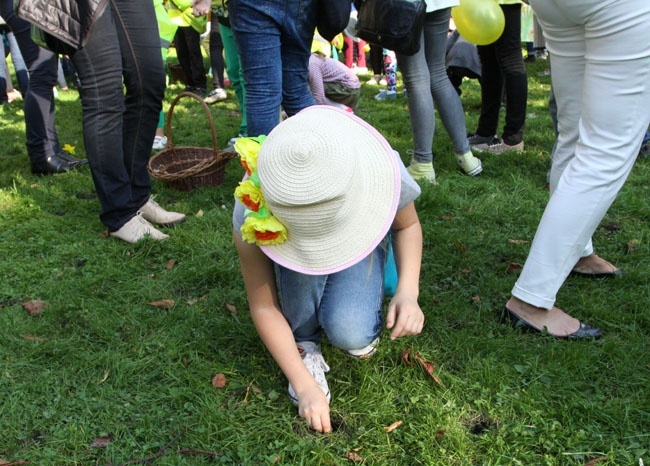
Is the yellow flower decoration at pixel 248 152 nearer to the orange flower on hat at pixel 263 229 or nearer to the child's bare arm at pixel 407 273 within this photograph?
the orange flower on hat at pixel 263 229

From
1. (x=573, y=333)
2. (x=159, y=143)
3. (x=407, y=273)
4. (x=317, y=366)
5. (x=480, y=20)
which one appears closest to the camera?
(x=407, y=273)

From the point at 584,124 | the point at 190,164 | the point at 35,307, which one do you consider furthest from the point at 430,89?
the point at 35,307

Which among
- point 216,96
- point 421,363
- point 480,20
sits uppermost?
point 480,20

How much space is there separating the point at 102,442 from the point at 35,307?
884mm

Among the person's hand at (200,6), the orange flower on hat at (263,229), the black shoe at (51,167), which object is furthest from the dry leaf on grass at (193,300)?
the black shoe at (51,167)

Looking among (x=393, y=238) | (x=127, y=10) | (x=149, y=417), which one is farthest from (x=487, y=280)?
(x=127, y=10)

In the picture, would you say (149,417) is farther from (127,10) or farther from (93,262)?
(127,10)

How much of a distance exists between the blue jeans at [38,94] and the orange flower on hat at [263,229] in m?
2.98

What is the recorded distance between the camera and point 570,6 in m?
1.76

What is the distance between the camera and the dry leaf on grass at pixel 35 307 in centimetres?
232

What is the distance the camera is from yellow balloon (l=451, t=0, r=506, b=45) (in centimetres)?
340

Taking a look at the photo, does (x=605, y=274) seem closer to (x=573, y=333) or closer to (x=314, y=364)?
(x=573, y=333)

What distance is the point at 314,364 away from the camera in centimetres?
188

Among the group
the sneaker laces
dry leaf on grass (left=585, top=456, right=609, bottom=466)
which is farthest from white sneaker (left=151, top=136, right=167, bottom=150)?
dry leaf on grass (left=585, top=456, right=609, bottom=466)
